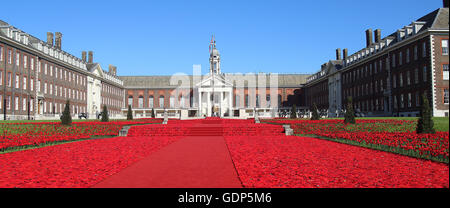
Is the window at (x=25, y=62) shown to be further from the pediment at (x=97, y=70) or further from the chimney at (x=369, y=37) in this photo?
the chimney at (x=369, y=37)

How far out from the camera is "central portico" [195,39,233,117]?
74.1m

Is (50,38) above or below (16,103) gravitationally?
above

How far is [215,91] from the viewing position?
76.8 meters

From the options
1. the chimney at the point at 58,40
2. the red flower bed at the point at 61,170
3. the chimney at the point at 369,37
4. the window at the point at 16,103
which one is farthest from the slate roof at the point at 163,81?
the red flower bed at the point at 61,170

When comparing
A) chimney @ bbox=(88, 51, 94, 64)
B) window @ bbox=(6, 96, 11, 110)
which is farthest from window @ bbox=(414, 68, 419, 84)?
chimney @ bbox=(88, 51, 94, 64)

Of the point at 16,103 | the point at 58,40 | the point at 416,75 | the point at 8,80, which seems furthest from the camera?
the point at 58,40

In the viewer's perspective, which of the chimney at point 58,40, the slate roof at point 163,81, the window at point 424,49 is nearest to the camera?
the window at point 424,49

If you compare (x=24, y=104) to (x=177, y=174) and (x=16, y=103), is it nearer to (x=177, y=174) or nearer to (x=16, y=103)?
(x=16, y=103)

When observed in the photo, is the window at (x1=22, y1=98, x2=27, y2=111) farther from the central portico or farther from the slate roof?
the slate roof

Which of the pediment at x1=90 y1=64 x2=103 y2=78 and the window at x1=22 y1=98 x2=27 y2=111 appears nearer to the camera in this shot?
the window at x1=22 y1=98 x2=27 y2=111

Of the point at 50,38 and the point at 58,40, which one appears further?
the point at 58,40

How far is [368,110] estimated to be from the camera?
177 feet

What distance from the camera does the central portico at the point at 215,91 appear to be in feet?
243

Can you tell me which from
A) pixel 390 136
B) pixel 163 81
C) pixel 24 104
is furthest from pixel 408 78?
pixel 163 81
